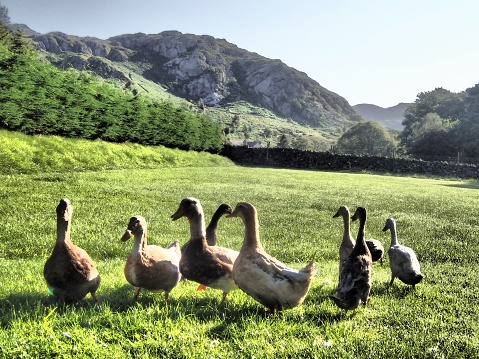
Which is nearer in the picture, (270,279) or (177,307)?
(270,279)

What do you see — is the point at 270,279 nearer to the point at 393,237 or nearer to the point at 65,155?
the point at 393,237

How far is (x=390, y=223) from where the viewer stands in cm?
596

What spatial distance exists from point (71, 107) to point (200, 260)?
22068 mm

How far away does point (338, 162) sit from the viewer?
49.8m

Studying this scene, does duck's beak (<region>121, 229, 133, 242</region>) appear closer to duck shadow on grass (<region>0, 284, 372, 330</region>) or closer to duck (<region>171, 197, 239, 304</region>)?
duck (<region>171, 197, 239, 304</region>)

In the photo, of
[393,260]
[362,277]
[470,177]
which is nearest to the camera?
[362,277]

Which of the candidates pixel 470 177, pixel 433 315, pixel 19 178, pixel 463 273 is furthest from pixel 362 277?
pixel 470 177

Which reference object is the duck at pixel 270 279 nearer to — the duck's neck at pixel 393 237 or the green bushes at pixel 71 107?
the duck's neck at pixel 393 237

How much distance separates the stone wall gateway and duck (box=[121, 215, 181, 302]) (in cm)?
→ 4611

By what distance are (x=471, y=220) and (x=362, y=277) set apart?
1011 cm

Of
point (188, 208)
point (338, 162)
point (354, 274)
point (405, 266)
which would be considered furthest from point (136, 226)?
point (338, 162)

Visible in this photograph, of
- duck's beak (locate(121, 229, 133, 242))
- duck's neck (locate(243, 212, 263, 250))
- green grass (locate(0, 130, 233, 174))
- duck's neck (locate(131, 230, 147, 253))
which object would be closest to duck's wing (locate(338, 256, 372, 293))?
duck's neck (locate(243, 212, 263, 250))

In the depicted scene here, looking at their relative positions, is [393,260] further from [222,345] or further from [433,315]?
[222,345]

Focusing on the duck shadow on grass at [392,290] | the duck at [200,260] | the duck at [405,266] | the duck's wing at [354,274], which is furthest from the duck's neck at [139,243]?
the duck at [405,266]
